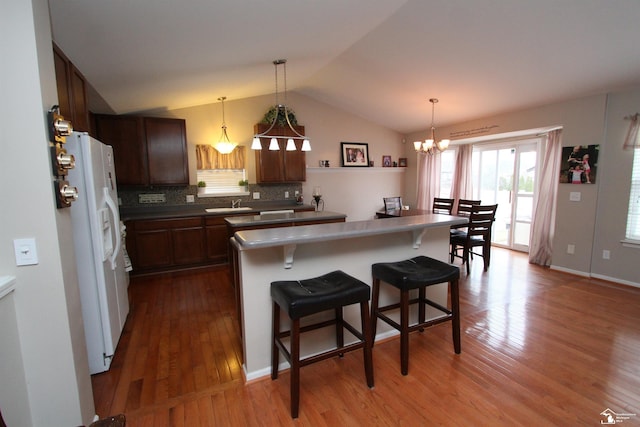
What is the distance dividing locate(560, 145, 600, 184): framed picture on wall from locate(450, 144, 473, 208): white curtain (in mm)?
1740

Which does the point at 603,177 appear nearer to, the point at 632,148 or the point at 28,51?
the point at 632,148

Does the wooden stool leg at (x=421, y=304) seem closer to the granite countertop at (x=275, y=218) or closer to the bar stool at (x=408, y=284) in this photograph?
the bar stool at (x=408, y=284)

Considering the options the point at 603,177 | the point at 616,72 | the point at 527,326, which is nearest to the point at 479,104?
the point at 616,72

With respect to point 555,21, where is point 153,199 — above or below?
below

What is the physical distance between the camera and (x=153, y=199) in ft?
15.0

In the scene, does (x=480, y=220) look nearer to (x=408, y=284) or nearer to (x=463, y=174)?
(x=463, y=174)

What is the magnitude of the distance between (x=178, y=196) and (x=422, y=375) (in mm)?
4286

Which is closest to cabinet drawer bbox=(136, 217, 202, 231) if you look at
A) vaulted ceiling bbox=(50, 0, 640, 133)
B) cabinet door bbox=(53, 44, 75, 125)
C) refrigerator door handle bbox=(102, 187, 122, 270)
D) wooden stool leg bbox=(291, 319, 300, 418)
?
vaulted ceiling bbox=(50, 0, 640, 133)

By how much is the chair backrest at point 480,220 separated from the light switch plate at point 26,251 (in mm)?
4319

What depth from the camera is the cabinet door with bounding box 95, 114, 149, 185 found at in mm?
3990

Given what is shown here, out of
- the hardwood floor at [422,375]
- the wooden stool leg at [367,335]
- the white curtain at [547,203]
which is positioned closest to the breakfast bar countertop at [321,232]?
the wooden stool leg at [367,335]

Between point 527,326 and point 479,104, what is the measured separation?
3280 millimetres

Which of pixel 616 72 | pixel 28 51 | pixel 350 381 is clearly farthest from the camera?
pixel 616 72

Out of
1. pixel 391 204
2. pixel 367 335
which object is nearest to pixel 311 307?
pixel 367 335
